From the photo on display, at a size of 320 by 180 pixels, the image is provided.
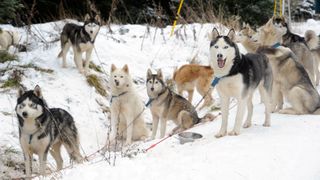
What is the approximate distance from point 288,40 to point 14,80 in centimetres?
485

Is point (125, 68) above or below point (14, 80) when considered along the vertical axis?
above

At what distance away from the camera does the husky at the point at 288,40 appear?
783cm

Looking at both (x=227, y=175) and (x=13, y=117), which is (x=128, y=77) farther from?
(x=227, y=175)

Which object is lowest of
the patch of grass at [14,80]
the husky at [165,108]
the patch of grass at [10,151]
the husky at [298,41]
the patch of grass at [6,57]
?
the patch of grass at [10,151]

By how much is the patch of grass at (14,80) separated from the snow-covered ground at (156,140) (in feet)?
0.42

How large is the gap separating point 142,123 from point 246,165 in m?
3.73

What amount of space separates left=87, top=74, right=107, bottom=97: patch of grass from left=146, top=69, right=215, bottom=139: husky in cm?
189

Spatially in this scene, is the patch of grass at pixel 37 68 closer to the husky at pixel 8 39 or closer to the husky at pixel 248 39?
the husky at pixel 8 39

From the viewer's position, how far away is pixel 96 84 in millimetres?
8852

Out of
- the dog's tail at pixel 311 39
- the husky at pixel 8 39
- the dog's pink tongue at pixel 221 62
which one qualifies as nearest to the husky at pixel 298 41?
the dog's tail at pixel 311 39

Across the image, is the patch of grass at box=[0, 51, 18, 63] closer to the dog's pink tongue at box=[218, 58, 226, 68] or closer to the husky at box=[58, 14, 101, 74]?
the husky at box=[58, 14, 101, 74]

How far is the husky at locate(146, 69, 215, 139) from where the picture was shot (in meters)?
7.05

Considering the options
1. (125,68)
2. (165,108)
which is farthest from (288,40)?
(125,68)

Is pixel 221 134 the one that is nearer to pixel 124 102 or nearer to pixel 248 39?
pixel 124 102
